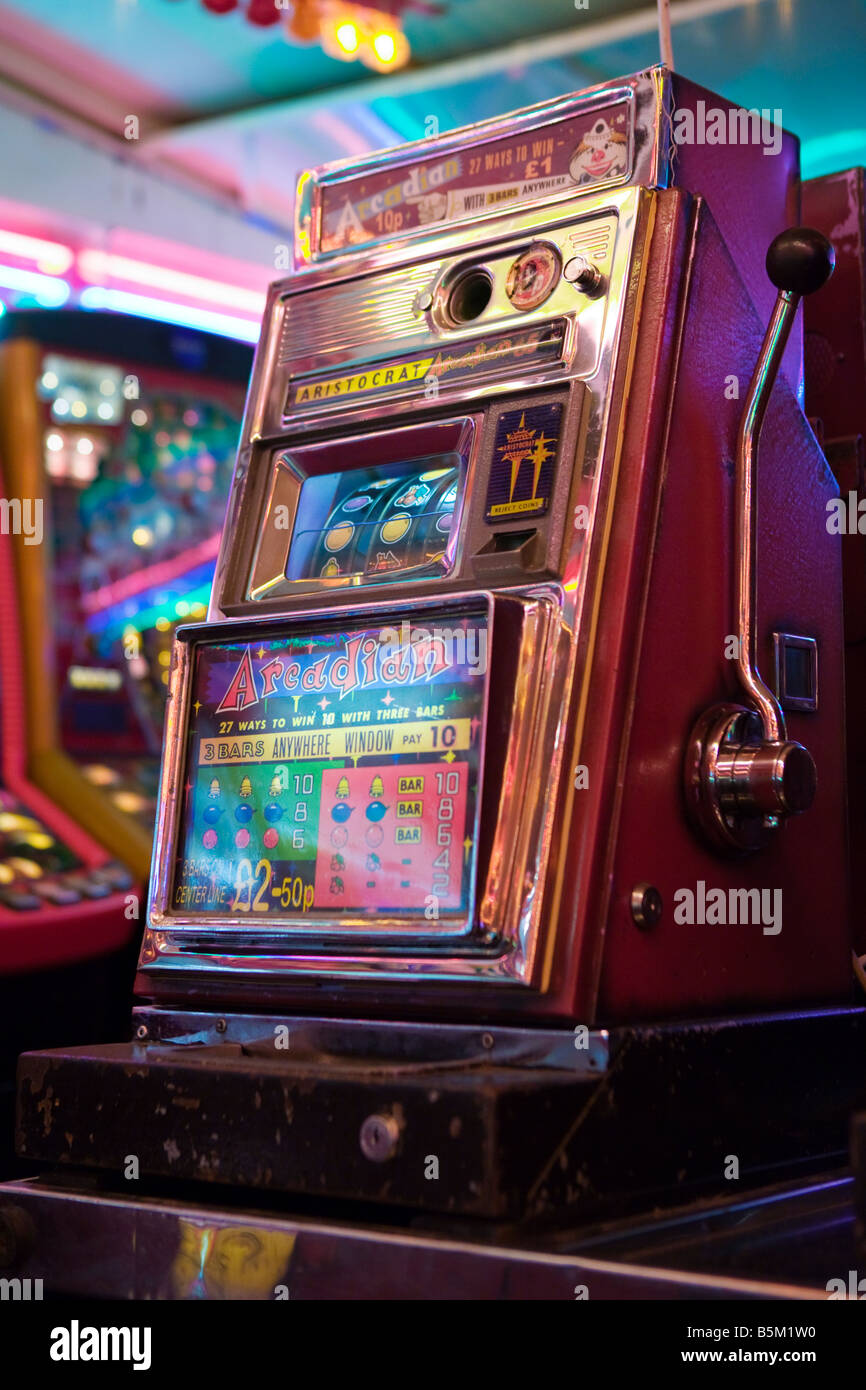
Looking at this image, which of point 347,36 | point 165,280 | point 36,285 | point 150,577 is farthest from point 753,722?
point 165,280

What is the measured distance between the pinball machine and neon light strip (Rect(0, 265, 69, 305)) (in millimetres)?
3879

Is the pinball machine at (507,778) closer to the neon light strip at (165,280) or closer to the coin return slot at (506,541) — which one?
the coin return slot at (506,541)

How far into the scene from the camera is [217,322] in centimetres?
599

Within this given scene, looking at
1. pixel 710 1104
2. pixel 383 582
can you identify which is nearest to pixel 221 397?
pixel 383 582

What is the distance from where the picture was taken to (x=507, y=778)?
1375 millimetres

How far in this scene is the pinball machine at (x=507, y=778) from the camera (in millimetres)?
1292

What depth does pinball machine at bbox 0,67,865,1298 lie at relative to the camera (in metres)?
1.29

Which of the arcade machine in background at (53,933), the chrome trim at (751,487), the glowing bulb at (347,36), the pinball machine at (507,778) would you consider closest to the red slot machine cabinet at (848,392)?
the pinball machine at (507,778)

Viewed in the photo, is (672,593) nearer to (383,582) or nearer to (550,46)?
(383,582)

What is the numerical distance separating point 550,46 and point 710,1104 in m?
3.68

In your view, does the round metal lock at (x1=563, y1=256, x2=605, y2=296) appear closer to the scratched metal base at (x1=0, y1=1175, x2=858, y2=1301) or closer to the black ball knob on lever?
the black ball knob on lever

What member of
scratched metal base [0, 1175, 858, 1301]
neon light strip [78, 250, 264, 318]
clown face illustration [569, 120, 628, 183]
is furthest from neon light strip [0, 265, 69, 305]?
scratched metal base [0, 1175, 858, 1301]

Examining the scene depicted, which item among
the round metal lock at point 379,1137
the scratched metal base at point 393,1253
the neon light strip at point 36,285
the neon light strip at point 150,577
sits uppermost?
the neon light strip at point 36,285

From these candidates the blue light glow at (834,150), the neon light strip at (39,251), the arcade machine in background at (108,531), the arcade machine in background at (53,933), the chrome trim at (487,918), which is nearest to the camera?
the chrome trim at (487,918)
